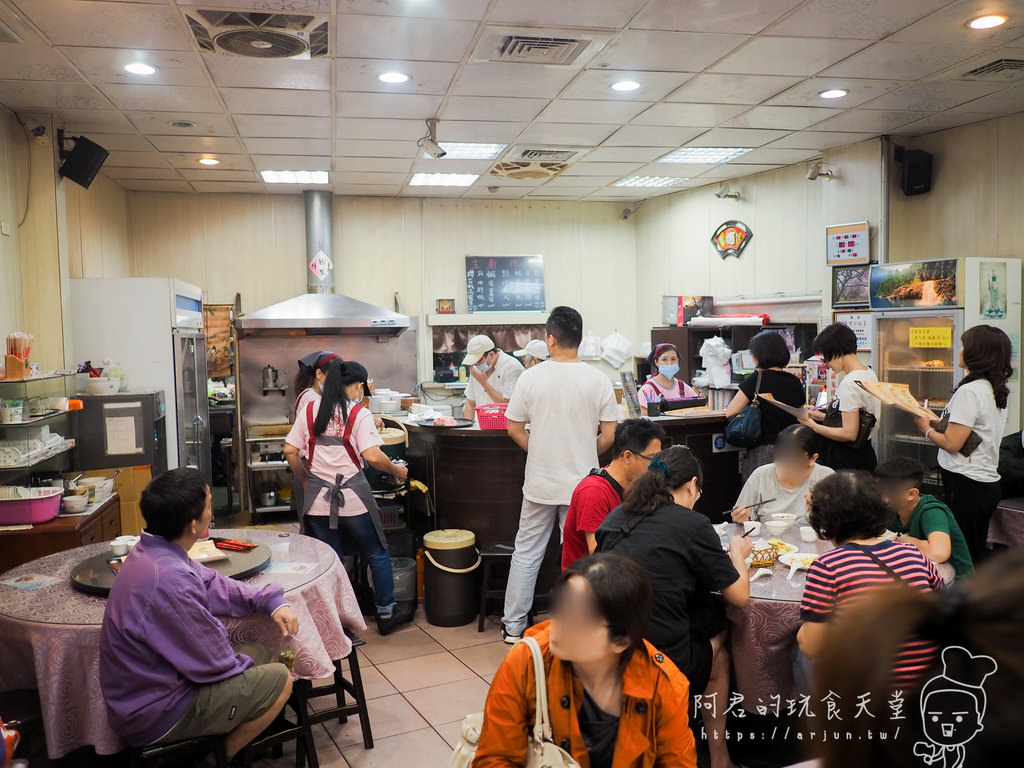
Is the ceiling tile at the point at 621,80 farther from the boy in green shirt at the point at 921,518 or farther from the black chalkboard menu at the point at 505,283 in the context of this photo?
the black chalkboard menu at the point at 505,283

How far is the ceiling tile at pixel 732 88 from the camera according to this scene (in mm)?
4578

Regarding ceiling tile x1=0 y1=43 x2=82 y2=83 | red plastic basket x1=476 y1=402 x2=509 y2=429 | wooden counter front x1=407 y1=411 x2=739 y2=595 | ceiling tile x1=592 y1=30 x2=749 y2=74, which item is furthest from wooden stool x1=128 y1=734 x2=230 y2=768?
ceiling tile x1=592 y1=30 x2=749 y2=74

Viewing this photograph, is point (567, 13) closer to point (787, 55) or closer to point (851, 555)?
point (787, 55)

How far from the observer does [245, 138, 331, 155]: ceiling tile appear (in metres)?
5.90

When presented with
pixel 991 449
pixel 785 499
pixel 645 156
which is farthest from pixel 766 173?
pixel 785 499

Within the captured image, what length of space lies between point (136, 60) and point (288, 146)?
80.2 inches

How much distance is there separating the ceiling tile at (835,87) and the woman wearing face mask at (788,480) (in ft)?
7.51

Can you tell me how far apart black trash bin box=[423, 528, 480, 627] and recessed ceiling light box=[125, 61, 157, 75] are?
10.0 feet

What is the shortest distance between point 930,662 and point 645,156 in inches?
255

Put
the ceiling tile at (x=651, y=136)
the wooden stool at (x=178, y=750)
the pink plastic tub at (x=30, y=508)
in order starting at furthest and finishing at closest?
the ceiling tile at (x=651, y=136)
the pink plastic tub at (x=30, y=508)
the wooden stool at (x=178, y=750)

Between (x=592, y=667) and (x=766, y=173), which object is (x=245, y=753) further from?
(x=766, y=173)

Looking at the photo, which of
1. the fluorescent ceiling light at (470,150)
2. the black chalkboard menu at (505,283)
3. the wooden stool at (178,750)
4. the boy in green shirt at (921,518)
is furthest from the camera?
the black chalkboard menu at (505,283)

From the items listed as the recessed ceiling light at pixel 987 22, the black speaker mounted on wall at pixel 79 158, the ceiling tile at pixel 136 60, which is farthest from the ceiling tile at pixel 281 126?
the recessed ceiling light at pixel 987 22

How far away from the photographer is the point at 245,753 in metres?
2.79
